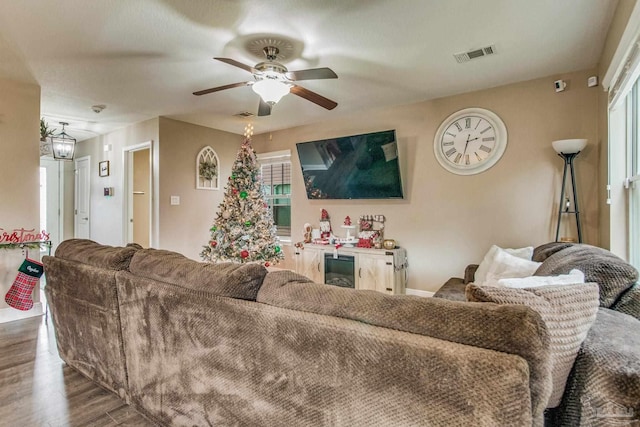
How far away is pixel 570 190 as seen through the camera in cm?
315

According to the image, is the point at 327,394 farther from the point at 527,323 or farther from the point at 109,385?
the point at 109,385

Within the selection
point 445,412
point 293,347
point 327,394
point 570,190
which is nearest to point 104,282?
point 293,347

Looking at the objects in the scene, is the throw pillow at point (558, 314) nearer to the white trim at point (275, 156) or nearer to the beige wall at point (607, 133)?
the beige wall at point (607, 133)

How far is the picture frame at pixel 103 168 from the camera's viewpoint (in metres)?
5.49

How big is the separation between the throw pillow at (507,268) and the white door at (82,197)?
6.48 m

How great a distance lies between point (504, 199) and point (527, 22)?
5.88 feet

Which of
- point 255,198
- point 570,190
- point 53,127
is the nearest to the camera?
point 570,190

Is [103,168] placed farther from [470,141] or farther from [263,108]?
[470,141]

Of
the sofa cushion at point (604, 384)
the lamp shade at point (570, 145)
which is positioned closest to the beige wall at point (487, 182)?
the lamp shade at point (570, 145)

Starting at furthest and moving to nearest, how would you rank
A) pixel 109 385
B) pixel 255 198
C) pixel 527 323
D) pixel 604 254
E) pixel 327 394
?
pixel 255 198
pixel 109 385
pixel 604 254
pixel 327 394
pixel 527 323

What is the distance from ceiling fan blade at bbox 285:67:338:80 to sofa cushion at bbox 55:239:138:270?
1.65 m

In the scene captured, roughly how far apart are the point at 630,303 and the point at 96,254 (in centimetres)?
279

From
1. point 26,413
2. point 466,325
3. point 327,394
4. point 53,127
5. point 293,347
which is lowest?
point 26,413

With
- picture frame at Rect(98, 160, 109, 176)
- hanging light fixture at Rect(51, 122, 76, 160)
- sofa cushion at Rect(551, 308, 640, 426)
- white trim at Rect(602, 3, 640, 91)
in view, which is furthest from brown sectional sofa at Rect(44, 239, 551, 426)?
picture frame at Rect(98, 160, 109, 176)
